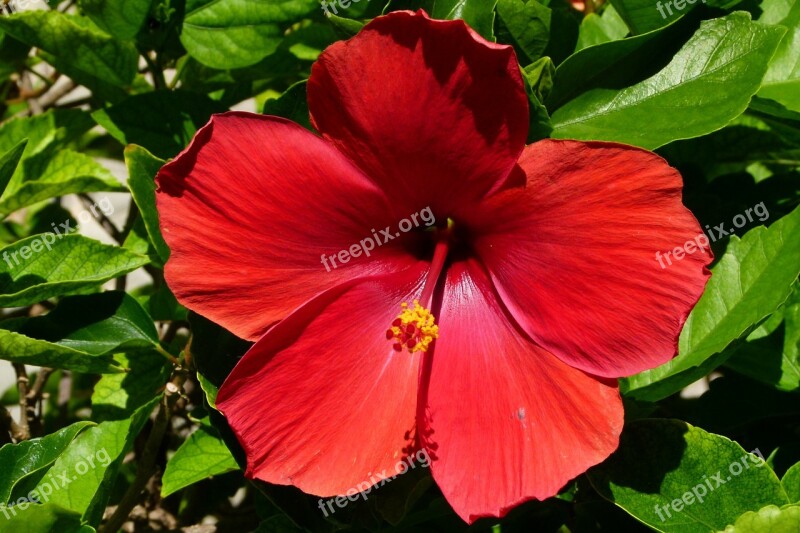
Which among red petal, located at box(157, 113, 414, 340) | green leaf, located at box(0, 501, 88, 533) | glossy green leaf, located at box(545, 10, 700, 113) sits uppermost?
red petal, located at box(157, 113, 414, 340)

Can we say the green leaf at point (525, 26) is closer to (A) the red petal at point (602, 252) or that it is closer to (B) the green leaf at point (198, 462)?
(A) the red petal at point (602, 252)

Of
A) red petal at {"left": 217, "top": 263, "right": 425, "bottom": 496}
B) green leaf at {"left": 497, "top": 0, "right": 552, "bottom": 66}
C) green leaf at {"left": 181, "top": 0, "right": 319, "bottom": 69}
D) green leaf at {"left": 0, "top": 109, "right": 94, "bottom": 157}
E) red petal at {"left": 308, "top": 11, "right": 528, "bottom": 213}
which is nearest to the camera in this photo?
red petal at {"left": 308, "top": 11, "right": 528, "bottom": 213}

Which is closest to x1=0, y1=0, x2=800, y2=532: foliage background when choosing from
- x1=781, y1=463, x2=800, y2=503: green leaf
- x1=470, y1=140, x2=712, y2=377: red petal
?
x1=781, y1=463, x2=800, y2=503: green leaf

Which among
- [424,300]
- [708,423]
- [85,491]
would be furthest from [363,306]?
[708,423]

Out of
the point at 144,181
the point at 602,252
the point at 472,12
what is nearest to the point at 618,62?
the point at 472,12

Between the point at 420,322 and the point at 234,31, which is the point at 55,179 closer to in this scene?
the point at 234,31

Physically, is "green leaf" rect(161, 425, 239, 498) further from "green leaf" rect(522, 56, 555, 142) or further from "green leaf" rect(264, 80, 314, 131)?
"green leaf" rect(522, 56, 555, 142)

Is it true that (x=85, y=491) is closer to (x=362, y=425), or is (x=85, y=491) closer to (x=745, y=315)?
(x=362, y=425)

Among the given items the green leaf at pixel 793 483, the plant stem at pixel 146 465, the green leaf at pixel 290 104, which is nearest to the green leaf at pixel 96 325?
the plant stem at pixel 146 465
